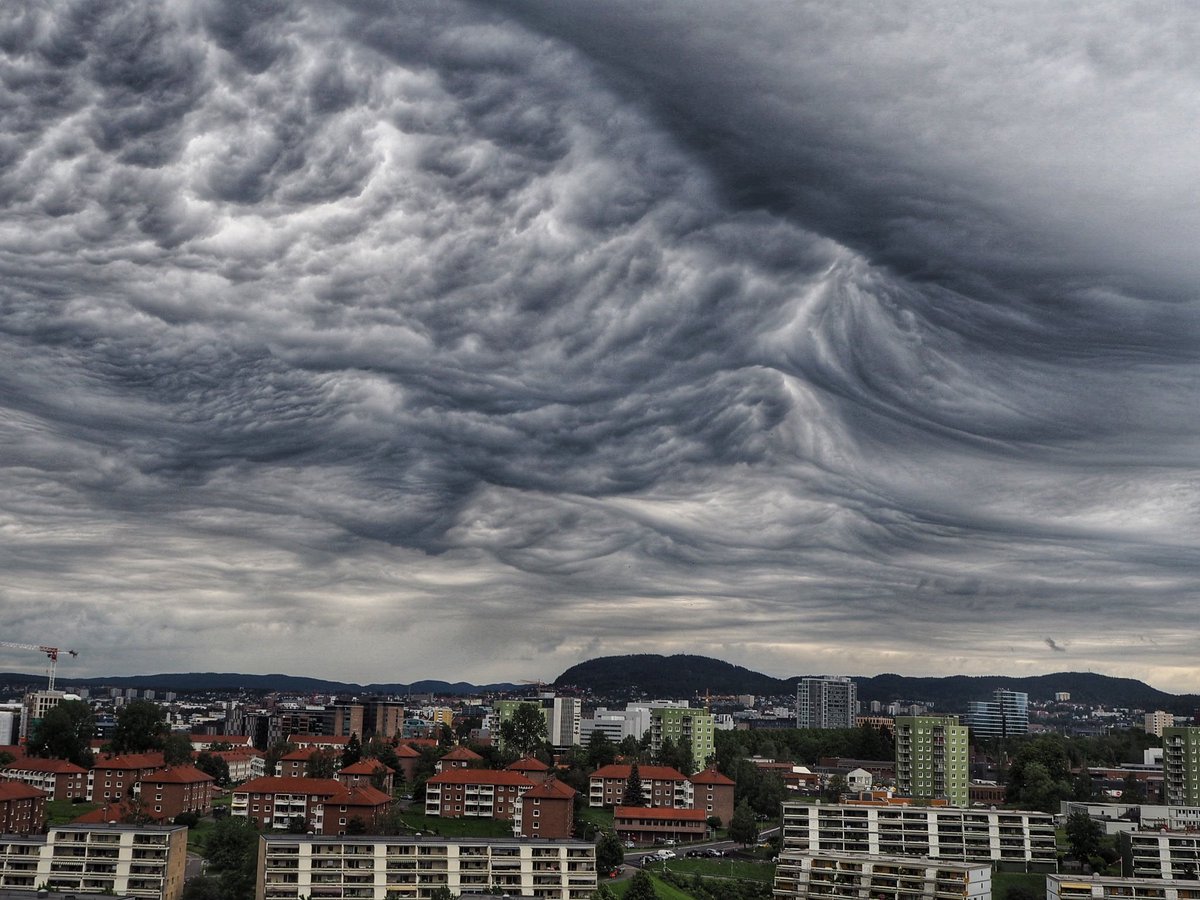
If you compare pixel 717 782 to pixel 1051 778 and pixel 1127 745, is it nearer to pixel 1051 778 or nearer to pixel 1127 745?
pixel 1051 778

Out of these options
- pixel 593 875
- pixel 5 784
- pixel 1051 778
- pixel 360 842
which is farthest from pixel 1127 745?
pixel 5 784

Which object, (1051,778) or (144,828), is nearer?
(144,828)

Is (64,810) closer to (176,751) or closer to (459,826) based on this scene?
(176,751)

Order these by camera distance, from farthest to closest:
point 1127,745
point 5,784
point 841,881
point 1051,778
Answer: point 1127,745 → point 1051,778 → point 5,784 → point 841,881

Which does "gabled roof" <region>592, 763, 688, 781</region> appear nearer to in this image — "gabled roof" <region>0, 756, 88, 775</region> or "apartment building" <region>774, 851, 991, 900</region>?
"apartment building" <region>774, 851, 991, 900</region>

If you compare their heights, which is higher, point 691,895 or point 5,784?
point 5,784

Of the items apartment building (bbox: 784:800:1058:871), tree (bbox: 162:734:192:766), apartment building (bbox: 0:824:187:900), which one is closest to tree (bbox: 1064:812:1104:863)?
apartment building (bbox: 784:800:1058:871)

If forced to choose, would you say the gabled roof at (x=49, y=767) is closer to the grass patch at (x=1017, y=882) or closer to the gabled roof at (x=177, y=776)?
the gabled roof at (x=177, y=776)
